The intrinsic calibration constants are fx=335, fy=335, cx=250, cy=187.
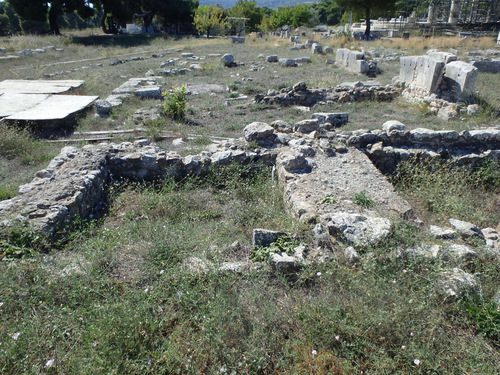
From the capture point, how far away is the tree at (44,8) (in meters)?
30.2

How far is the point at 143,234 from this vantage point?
14.5ft

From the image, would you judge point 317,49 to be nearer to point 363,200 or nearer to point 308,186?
point 308,186

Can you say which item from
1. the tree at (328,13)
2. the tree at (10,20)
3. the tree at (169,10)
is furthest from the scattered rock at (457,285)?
the tree at (328,13)

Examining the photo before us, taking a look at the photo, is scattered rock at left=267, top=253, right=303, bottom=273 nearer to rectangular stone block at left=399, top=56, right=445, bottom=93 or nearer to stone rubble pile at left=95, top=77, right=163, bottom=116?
stone rubble pile at left=95, top=77, right=163, bottom=116

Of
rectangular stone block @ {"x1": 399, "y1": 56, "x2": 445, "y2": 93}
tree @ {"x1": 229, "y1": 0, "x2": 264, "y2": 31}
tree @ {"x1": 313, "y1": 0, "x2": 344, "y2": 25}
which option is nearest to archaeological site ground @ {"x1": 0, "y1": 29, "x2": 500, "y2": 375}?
rectangular stone block @ {"x1": 399, "y1": 56, "x2": 445, "y2": 93}

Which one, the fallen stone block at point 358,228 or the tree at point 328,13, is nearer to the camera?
the fallen stone block at point 358,228

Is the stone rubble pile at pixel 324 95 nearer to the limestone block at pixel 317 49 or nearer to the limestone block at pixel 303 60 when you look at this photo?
the limestone block at pixel 303 60

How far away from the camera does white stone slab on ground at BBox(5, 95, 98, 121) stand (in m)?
9.09

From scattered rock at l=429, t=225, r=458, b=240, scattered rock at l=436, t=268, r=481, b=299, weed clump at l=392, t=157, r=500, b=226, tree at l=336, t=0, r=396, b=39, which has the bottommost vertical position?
weed clump at l=392, t=157, r=500, b=226

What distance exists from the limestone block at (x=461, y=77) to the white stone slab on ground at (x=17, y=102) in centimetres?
1330

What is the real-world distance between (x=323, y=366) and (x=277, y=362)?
381 mm

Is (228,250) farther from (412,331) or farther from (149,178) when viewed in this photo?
(149,178)

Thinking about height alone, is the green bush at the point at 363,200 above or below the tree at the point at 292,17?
below

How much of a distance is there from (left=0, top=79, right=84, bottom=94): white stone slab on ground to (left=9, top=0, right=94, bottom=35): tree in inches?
906
